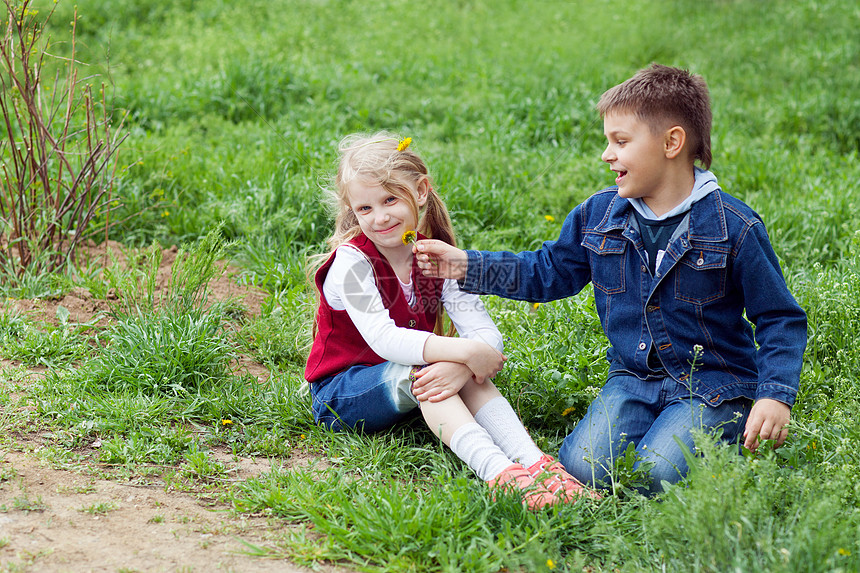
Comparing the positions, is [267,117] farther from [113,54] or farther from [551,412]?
[551,412]

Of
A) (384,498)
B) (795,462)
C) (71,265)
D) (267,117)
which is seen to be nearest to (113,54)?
(267,117)

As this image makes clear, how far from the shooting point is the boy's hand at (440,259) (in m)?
2.79

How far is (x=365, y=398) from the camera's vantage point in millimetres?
2779

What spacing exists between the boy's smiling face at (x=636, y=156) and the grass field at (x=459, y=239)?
2.81 ft

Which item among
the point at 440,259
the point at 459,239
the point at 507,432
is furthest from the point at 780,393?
the point at 459,239

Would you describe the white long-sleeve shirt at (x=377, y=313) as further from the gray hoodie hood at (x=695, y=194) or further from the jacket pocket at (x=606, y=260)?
the gray hoodie hood at (x=695, y=194)

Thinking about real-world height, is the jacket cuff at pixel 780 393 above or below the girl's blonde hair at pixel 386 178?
below

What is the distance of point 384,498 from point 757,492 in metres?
1.05

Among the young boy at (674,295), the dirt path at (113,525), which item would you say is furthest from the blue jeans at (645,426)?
the dirt path at (113,525)

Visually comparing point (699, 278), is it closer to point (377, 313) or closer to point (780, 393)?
point (780, 393)

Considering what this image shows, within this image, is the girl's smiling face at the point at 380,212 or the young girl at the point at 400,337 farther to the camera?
the girl's smiling face at the point at 380,212

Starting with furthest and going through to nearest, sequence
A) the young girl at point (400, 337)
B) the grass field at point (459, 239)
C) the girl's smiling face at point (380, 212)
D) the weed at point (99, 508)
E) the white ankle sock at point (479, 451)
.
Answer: the girl's smiling face at point (380, 212) < the young girl at point (400, 337) < the white ankle sock at point (479, 451) < the weed at point (99, 508) < the grass field at point (459, 239)

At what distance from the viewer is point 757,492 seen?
2.17m

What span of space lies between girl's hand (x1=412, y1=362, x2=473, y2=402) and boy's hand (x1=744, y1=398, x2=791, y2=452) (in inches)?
36.6
